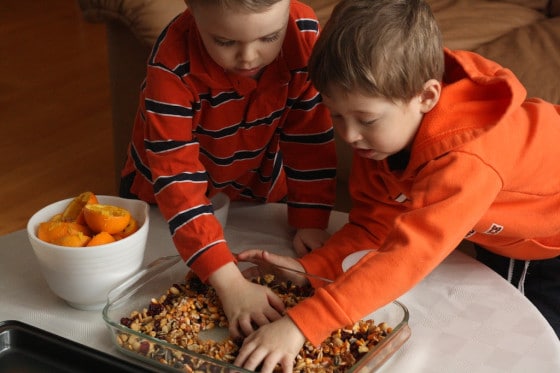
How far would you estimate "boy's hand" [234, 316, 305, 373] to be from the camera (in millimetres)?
912

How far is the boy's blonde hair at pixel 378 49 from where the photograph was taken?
102cm

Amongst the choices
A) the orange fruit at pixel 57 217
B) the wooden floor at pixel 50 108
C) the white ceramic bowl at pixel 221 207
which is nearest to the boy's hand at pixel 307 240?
the white ceramic bowl at pixel 221 207

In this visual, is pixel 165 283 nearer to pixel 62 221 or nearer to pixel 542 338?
pixel 62 221

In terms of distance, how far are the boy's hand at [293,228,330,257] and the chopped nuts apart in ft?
0.43

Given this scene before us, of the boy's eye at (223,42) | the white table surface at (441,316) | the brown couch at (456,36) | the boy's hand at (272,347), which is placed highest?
the boy's eye at (223,42)

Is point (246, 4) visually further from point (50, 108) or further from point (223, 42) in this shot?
point (50, 108)

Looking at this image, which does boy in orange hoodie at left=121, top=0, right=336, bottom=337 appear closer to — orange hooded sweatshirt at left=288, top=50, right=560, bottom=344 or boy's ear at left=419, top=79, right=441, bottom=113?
orange hooded sweatshirt at left=288, top=50, right=560, bottom=344

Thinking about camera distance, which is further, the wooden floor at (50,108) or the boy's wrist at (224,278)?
the wooden floor at (50,108)

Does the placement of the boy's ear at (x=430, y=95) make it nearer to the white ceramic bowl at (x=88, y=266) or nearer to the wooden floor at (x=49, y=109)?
the white ceramic bowl at (x=88, y=266)

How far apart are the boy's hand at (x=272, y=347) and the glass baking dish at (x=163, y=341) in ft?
0.18

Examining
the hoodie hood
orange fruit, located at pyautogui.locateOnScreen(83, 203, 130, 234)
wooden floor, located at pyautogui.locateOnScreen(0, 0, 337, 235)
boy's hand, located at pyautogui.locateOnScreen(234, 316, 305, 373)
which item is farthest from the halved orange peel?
wooden floor, located at pyautogui.locateOnScreen(0, 0, 337, 235)

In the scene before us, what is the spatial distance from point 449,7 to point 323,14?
0.35 meters

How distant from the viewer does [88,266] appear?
1.01 meters

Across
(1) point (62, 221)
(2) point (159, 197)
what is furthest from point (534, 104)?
(1) point (62, 221)
